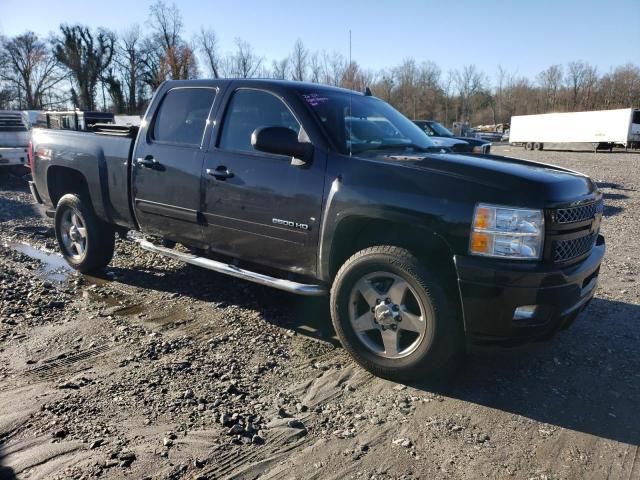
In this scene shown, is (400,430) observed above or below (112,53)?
below

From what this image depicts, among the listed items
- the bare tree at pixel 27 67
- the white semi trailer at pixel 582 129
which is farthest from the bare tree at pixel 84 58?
the white semi trailer at pixel 582 129

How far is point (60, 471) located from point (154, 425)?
1.72 feet

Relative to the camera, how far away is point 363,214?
3420 millimetres

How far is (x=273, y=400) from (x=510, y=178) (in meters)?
2.03

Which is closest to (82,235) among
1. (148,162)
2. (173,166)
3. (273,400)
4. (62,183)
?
(62,183)

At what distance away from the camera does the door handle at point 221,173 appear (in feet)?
13.6

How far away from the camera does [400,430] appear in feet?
9.57

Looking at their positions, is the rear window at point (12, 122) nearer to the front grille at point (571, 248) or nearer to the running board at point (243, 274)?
the running board at point (243, 274)

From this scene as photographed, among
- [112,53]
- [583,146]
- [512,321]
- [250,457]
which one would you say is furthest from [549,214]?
[112,53]

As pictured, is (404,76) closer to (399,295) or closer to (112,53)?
(112,53)

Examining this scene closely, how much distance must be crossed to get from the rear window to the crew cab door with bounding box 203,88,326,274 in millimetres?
13025

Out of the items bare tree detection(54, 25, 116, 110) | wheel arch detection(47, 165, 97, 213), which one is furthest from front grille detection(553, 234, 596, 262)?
bare tree detection(54, 25, 116, 110)

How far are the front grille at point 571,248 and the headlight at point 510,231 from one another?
0.17m

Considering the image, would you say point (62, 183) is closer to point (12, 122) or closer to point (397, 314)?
point (397, 314)
